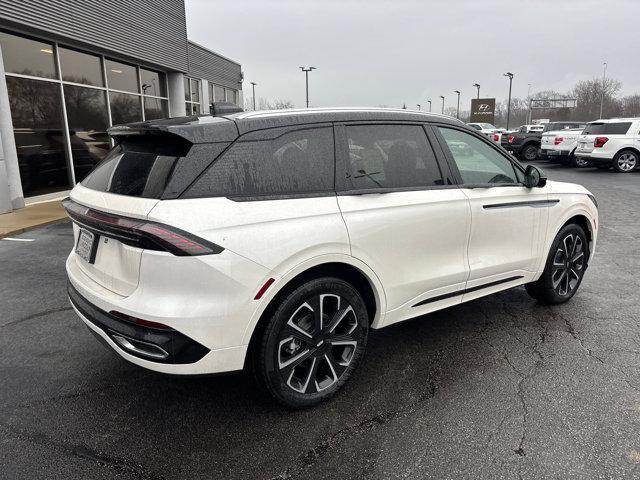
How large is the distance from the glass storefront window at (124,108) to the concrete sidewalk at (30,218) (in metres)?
4.33

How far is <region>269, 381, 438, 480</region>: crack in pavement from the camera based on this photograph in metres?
2.34

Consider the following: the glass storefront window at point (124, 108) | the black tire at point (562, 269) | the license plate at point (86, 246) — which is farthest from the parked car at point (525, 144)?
the license plate at point (86, 246)

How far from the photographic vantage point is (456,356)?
3.47 meters

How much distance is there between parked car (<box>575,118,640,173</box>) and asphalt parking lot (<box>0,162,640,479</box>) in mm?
14450

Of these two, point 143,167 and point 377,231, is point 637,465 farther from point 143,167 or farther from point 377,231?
point 143,167

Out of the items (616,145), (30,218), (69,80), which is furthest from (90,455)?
(616,145)

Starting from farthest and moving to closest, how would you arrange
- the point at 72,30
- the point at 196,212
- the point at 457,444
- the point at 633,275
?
the point at 72,30 → the point at 633,275 → the point at 457,444 → the point at 196,212

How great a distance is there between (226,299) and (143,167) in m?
0.87

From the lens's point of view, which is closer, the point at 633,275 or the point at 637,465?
the point at 637,465

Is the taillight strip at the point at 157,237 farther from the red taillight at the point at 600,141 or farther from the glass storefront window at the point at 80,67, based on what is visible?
the red taillight at the point at 600,141

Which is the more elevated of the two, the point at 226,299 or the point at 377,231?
the point at 377,231

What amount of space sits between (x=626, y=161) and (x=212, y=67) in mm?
18515

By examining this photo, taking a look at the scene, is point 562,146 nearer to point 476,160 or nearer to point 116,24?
point 116,24

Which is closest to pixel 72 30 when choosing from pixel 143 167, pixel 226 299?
pixel 143 167
